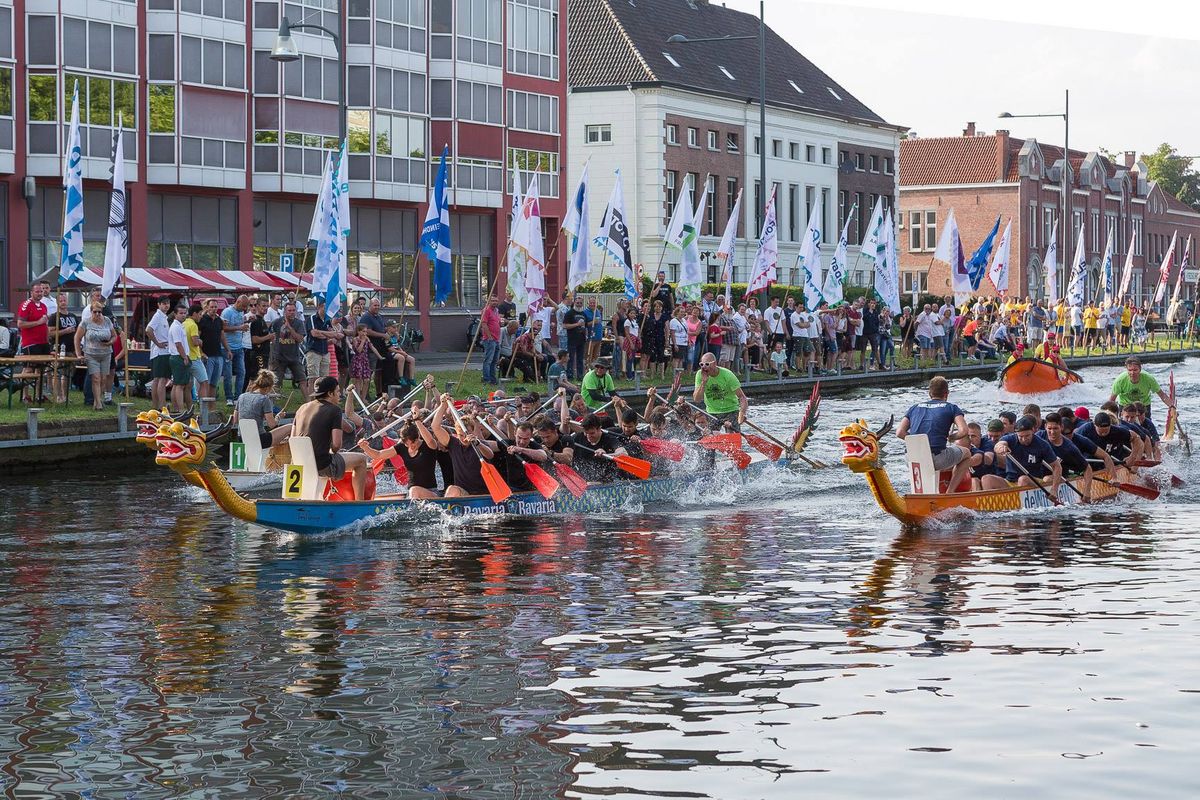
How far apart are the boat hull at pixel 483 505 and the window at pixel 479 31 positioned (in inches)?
1398

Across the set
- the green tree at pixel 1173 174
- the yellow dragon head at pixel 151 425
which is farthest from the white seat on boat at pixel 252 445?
the green tree at pixel 1173 174

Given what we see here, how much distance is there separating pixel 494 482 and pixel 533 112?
42.5m

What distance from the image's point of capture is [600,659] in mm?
12023

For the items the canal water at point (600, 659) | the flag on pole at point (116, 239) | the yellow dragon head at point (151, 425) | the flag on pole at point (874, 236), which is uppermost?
the flag on pole at point (874, 236)

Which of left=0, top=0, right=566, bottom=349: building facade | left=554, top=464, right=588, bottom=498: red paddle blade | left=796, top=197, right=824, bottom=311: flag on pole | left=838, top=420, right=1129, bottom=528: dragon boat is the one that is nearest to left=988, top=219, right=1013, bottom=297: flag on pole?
left=796, top=197, right=824, bottom=311: flag on pole

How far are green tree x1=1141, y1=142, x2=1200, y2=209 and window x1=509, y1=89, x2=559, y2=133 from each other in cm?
8792

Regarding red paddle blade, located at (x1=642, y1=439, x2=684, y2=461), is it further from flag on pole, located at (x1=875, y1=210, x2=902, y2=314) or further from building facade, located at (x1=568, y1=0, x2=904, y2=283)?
building facade, located at (x1=568, y1=0, x2=904, y2=283)

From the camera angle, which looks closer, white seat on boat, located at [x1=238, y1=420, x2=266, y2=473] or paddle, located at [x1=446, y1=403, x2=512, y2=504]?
paddle, located at [x1=446, y1=403, x2=512, y2=504]

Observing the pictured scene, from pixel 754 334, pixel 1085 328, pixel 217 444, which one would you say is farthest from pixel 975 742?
pixel 1085 328

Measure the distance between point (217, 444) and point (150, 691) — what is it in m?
16.6

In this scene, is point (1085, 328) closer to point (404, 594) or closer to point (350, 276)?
point (350, 276)

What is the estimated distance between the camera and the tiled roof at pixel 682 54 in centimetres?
6962

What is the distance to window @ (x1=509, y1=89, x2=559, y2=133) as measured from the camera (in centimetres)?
5991

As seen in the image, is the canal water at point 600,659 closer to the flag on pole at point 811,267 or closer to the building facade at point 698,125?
the flag on pole at point 811,267
